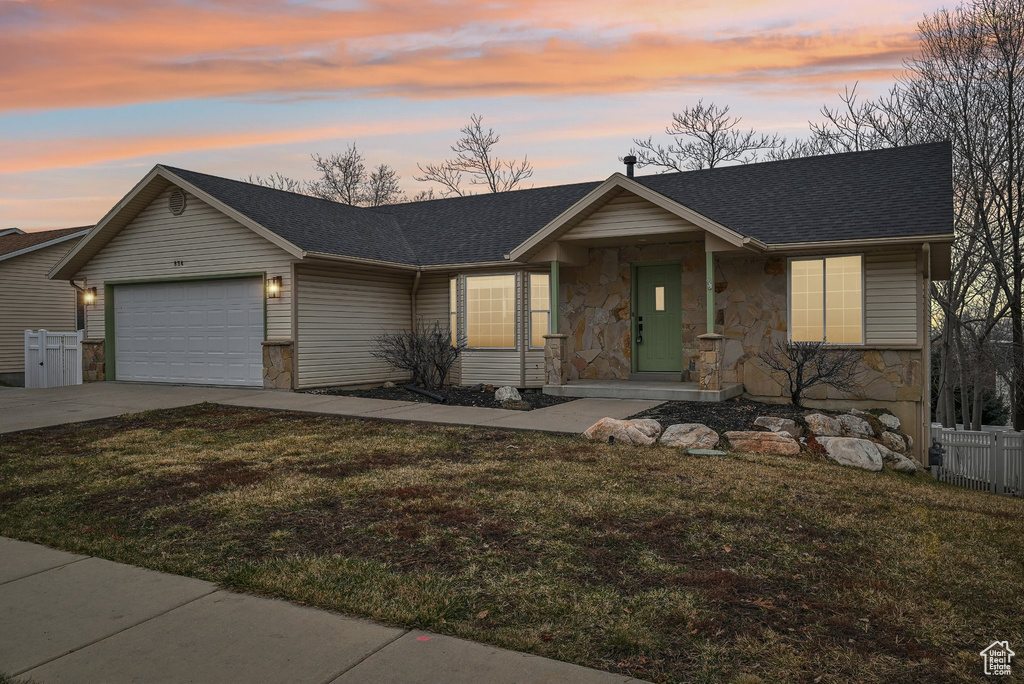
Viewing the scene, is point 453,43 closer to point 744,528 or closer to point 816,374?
point 816,374

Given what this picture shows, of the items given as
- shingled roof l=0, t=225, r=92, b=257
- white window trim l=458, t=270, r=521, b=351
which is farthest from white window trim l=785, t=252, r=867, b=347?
shingled roof l=0, t=225, r=92, b=257

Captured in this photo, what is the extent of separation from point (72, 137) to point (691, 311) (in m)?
16.6

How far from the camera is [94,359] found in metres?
16.5

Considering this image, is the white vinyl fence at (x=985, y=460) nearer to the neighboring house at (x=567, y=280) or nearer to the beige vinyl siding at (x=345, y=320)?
the neighboring house at (x=567, y=280)

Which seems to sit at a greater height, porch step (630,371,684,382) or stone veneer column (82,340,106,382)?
stone veneer column (82,340,106,382)

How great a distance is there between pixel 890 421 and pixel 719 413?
326 cm

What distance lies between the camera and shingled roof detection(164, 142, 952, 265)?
12.7 meters

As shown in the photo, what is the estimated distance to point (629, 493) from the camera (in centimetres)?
627

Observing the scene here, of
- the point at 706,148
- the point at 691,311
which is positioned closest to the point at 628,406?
the point at 691,311

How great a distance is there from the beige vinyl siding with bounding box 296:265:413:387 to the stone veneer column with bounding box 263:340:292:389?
222 millimetres

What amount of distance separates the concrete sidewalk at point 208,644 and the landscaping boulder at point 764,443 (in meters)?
6.36

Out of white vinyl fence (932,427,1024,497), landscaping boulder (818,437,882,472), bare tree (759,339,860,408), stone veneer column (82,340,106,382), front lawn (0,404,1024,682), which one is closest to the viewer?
front lawn (0,404,1024,682)

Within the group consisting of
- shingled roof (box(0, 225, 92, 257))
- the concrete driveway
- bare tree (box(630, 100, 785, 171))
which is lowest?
the concrete driveway

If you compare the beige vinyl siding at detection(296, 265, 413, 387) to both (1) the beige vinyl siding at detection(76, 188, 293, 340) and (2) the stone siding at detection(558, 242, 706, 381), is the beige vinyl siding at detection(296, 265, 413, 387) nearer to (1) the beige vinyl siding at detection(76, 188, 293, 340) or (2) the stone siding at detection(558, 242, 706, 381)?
(1) the beige vinyl siding at detection(76, 188, 293, 340)
